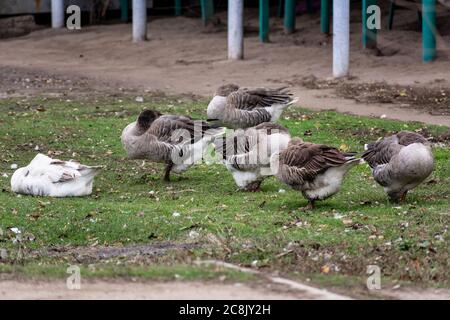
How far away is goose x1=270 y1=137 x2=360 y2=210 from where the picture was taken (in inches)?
393

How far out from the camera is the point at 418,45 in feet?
73.3

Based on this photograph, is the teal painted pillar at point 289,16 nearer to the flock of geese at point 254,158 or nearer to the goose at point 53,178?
the flock of geese at point 254,158

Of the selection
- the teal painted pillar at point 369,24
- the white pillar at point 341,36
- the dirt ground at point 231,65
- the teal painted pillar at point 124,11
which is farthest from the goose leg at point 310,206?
the teal painted pillar at point 124,11

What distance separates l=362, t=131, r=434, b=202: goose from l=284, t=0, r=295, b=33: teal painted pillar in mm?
14943

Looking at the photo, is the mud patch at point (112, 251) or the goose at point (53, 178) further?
the goose at point (53, 178)

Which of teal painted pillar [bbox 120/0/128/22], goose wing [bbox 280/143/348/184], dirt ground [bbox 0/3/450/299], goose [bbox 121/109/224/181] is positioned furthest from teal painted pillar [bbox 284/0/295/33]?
goose wing [bbox 280/143/348/184]

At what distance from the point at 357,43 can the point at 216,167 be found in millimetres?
11012

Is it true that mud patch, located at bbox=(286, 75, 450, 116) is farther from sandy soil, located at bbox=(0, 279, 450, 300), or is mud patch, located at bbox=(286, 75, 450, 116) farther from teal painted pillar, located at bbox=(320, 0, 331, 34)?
sandy soil, located at bbox=(0, 279, 450, 300)

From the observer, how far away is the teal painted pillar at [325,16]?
24.4m

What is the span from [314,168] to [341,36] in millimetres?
10150

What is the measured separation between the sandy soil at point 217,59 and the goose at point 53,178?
260 inches

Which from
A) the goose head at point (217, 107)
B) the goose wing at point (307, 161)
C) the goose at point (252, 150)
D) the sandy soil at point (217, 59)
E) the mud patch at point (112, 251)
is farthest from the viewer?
the sandy soil at point (217, 59)

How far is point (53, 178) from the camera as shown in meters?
11.2

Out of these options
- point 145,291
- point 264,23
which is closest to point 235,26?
point 264,23
